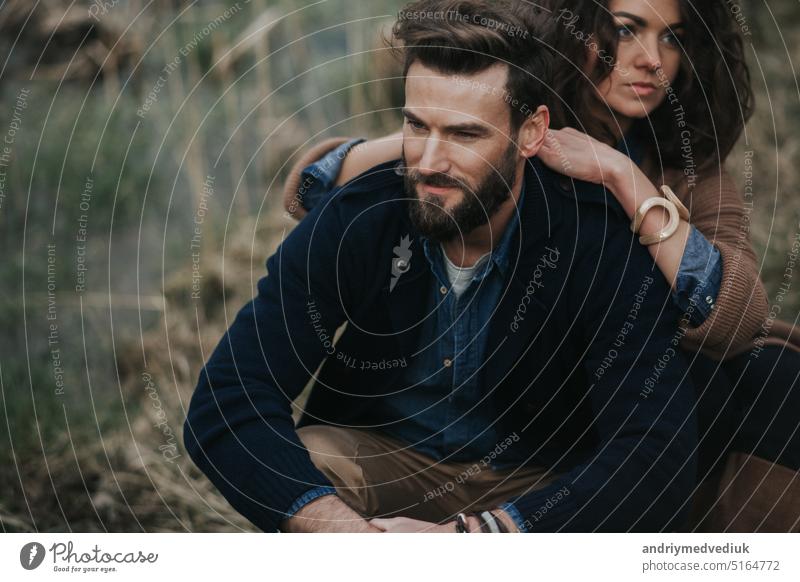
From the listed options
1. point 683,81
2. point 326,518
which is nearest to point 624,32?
point 683,81

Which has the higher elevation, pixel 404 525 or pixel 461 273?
pixel 461 273

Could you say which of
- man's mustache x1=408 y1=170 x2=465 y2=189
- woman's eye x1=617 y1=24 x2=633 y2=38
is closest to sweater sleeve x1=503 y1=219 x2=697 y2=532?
man's mustache x1=408 y1=170 x2=465 y2=189

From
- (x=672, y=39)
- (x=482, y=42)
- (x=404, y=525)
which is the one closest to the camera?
(x=482, y=42)

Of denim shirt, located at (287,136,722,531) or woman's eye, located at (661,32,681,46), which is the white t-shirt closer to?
denim shirt, located at (287,136,722,531)

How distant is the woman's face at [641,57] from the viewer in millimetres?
2027

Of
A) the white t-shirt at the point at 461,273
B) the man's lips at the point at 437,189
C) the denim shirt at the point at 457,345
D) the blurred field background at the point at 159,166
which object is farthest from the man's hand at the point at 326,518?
the blurred field background at the point at 159,166

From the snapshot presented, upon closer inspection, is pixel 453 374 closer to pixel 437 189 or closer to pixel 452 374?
pixel 452 374

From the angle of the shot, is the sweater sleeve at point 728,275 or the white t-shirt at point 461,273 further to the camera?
the white t-shirt at point 461,273

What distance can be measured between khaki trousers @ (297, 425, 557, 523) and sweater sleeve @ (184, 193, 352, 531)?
5.5 inches

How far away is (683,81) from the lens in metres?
2.12

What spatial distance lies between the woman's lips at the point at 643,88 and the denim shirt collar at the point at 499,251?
32cm

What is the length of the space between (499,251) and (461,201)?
5.4 inches

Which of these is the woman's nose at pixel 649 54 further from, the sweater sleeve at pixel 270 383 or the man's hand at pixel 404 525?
the man's hand at pixel 404 525
